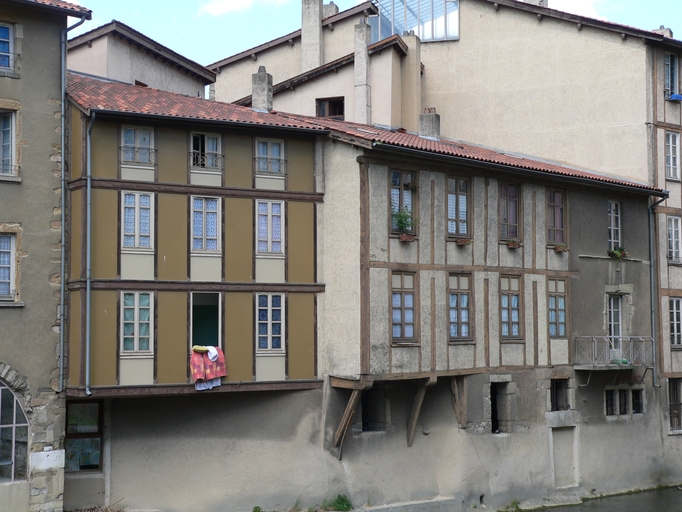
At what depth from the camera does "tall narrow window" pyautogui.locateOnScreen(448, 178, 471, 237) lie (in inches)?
1040

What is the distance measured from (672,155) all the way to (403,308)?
513 inches

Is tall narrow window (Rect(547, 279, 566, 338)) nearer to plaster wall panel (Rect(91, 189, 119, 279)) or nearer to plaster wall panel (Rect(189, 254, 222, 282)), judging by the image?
plaster wall panel (Rect(189, 254, 222, 282))

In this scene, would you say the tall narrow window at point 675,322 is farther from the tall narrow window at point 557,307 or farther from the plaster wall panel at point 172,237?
the plaster wall panel at point 172,237

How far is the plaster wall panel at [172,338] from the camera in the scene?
22609 mm

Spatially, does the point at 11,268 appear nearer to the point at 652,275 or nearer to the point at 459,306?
the point at 459,306

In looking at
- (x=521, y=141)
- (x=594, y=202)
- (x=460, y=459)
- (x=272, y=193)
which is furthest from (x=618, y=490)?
(x=272, y=193)

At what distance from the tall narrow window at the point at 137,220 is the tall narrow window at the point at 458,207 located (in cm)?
784

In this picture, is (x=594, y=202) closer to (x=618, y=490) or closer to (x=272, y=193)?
(x=618, y=490)

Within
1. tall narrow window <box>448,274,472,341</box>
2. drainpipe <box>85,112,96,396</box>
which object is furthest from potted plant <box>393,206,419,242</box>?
drainpipe <box>85,112,96,396</box>

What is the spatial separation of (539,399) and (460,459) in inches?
137

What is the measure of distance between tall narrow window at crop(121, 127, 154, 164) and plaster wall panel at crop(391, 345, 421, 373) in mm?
7272

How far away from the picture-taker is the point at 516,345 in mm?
27844

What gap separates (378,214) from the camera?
24.5 meters

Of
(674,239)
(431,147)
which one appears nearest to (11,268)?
(431,147)
